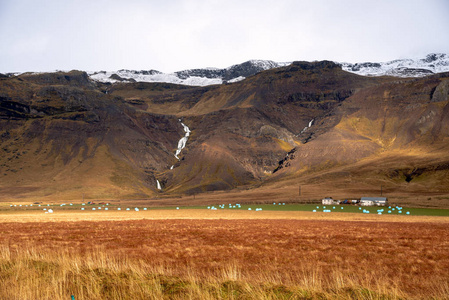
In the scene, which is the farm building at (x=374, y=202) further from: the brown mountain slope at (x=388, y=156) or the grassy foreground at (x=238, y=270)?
the grassy foreground at (x=238, y=270)

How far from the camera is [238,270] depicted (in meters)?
14.6

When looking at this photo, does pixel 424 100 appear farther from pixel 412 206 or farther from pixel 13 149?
pixel 13 149

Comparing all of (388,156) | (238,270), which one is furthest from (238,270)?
(388,156)

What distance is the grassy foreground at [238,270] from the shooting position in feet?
31.1

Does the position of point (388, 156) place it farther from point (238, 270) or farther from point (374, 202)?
point (238, 270)

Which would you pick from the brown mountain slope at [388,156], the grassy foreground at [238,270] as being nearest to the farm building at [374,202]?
the brown mountain slope at [388,156]

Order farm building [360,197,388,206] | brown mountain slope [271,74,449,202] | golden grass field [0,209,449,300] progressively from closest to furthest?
1. golden grass field [0,209,449,300]
2. farm building [360,197,388,206]
3. brown mountain slope [271,74,449,202]

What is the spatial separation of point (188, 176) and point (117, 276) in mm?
187607

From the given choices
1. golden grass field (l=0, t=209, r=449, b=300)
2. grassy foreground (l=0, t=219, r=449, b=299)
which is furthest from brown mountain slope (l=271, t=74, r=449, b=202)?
grassy foreground (l=0, t=219, r=449, b=299)

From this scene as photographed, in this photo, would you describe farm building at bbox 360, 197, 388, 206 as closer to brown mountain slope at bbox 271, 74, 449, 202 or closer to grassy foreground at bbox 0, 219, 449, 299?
brown mountain slope at bbox 271, 74, 449, 202

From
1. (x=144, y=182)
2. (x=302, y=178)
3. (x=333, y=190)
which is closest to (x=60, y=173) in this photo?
(x=144, y=182)

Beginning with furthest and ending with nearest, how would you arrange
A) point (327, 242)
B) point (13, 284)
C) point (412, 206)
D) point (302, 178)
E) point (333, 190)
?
point (302, 178) < point (333, 190) < point (412, 206) < point (327, 242) < point (13, 284)

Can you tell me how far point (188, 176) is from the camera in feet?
648

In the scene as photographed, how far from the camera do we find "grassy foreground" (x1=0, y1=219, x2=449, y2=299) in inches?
373
